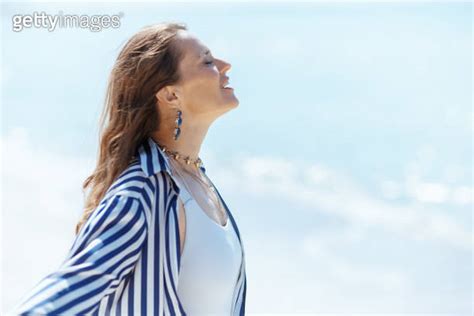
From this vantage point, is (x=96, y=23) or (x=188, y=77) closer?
(x=188, y=77)

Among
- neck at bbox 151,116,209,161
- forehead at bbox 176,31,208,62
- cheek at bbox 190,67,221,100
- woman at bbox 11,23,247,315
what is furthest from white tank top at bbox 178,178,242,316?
forehead at bbox 176,31,208,62

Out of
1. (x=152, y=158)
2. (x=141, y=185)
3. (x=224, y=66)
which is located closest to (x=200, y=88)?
(x=224, y=66)

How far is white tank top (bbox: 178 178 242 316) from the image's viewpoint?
222 centimetres

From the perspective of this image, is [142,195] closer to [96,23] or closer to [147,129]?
[147,129]

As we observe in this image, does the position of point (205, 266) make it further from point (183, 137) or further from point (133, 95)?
point (133, 95)

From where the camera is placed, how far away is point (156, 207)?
213 cm

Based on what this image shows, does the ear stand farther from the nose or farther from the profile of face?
the nose

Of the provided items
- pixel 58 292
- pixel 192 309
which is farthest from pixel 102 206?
pixel 192 309

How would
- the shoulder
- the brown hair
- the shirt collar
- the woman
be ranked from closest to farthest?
1. the woman
2. the shoulder
3. the shirt collar
4. the brown hair

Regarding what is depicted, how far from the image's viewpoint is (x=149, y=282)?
2.06m

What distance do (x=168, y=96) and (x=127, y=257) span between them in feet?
2.08

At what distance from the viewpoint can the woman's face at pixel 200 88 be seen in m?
2.43

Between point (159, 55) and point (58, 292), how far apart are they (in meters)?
0.88

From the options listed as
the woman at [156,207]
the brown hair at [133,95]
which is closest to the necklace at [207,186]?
the woman at [156,207]
